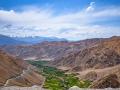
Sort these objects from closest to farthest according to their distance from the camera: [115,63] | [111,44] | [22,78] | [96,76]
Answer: [22,78], [96,76], [115,63], [111,44]

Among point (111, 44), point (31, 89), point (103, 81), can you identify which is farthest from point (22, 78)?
point (111, 44)

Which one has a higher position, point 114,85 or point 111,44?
point 111,44

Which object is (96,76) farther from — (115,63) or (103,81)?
(103,81)

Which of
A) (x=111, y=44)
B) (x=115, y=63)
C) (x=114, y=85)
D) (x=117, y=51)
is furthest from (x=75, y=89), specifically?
(x=111, y=44)

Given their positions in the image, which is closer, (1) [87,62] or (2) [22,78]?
(2) [22,78]

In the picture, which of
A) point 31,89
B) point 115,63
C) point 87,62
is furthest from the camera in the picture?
point 87,62

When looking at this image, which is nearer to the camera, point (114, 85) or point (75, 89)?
point (75, 89)

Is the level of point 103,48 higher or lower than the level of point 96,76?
higher

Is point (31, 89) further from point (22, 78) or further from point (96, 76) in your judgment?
point (96, 76)

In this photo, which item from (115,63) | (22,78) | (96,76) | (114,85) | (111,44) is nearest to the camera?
(114,85)
